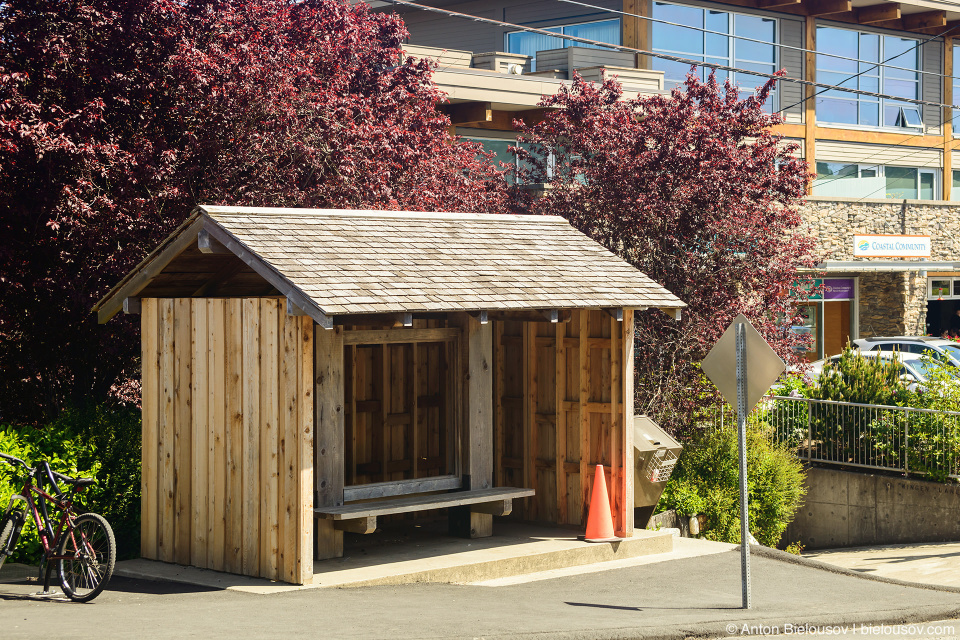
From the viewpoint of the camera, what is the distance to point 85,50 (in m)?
12.9

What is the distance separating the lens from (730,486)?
1569cm

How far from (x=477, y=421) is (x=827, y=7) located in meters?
26.8

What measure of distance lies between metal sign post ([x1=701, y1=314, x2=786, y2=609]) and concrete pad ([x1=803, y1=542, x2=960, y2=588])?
14.8ft

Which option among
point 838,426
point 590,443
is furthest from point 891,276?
point 590,443

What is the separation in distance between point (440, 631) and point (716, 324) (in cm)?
940

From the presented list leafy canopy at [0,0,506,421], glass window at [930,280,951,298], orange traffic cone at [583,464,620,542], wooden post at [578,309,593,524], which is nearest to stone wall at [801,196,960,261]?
glass window at [930,280,951,298]

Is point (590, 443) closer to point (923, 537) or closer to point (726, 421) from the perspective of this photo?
point (726, 421)

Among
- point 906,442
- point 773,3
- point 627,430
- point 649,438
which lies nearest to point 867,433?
point 906,442

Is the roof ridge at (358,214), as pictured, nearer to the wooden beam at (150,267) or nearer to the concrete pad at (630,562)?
the wooden beam at (150,267)

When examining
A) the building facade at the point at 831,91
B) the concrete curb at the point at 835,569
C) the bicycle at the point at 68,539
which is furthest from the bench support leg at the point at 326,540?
the building facade at the point at 831,91

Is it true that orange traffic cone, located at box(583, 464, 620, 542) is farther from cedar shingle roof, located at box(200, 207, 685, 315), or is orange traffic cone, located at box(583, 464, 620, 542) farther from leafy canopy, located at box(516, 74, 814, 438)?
leafy canopy, located at box(516, 74, 814, 438)

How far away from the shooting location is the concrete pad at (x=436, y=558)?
10.2 meters

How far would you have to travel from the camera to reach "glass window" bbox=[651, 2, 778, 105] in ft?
104

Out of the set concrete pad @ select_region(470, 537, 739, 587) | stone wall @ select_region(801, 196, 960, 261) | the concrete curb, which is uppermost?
stone wall @ select_region(801, 196, 960, 261)
